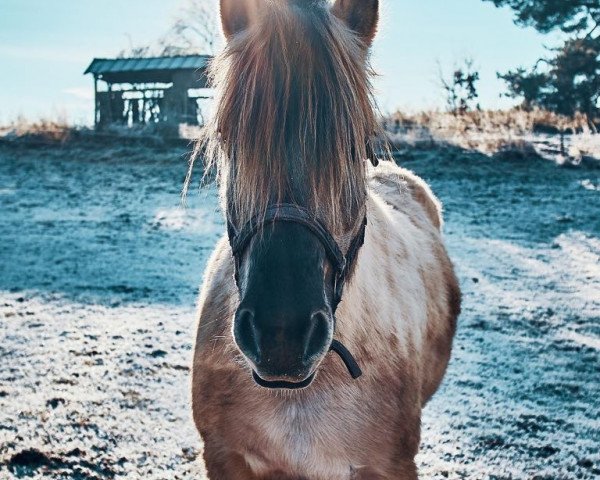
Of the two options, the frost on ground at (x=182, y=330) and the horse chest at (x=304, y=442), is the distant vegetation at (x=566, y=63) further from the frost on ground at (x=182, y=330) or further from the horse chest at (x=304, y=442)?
the horse chest at (x=304, y=442)

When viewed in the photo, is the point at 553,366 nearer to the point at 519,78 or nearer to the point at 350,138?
the point at 350,138

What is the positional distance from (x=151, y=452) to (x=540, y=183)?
330 inches

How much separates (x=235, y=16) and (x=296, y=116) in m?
0.59

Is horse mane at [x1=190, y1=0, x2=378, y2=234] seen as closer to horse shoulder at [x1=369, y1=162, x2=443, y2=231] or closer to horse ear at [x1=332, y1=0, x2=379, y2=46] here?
horse ear at [x1=332, y1=0, x2=379, y2=46]

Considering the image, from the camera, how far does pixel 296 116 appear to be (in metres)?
1.65

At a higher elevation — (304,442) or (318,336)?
(318,336)

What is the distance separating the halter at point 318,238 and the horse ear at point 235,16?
67cm

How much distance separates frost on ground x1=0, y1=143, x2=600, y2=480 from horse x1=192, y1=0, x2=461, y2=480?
724 mm

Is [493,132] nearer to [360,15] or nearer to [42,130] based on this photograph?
[42,130]

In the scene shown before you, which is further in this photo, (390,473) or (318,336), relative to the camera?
(390,473)

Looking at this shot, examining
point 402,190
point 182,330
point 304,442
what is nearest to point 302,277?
point 304,442

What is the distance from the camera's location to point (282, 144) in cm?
162

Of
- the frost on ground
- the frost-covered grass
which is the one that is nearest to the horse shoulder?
the frost on ground

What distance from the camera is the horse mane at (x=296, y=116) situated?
5.35 ft
